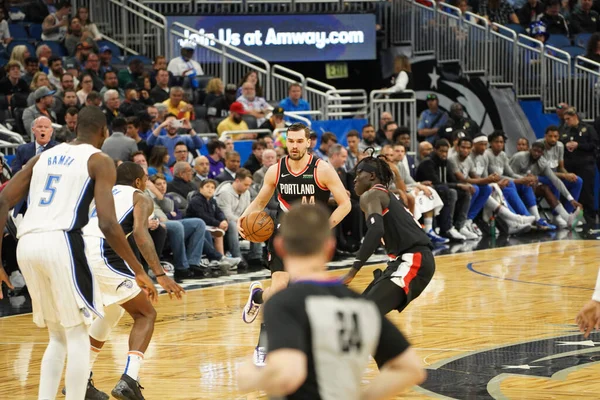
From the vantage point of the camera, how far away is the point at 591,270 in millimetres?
13055

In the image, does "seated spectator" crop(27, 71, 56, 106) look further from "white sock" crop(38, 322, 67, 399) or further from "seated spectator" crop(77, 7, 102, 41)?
"white sock" crop(38, 322, 67, 399)

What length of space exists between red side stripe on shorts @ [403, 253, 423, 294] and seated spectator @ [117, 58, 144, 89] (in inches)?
414

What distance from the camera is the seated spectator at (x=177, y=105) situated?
1598 cm

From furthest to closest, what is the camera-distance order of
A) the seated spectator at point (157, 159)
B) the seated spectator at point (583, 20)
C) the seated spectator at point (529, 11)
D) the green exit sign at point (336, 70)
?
1. the seated spectator at point (583, 20)
2. the seated spectator at point (529, 11)
3. the green exit sign at point (336, 70)
4. the seated spectator at point (157, 159)

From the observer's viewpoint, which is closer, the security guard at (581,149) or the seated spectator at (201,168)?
the seated spectator at (201,168)

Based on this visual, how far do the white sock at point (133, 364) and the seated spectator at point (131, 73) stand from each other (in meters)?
10.6

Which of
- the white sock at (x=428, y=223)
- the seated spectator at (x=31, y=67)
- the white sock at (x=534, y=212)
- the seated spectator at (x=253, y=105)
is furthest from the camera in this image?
the white sock at (x=534, y=212)

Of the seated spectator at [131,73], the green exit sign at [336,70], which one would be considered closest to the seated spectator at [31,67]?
the seated spectator at [131,73]

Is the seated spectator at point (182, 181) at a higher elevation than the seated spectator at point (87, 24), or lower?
lower

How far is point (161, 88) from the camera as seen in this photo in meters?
17.0

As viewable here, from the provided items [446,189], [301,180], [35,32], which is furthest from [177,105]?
[301,180]

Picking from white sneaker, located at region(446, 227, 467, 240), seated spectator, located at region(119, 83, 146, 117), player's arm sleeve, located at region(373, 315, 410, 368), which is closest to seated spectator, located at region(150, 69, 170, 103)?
seated spectator, located at region(119, 83, 146, 117)

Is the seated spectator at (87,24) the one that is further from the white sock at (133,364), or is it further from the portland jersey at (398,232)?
the white sock at (133,364)

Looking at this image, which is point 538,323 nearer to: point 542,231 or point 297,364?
point 297,364
